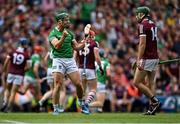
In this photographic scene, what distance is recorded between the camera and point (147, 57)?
67.2ft

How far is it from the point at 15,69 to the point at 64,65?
5.25 metres

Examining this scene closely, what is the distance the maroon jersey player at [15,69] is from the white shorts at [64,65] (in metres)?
4.79

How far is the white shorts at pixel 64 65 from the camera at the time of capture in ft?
66.8

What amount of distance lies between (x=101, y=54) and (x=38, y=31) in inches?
332

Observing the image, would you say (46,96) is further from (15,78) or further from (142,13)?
(142,13)

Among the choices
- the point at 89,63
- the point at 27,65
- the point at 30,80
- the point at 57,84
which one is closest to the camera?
the point at 57,84

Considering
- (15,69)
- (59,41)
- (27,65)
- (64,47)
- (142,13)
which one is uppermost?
(142,13)

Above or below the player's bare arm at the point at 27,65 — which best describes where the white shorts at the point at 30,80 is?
below

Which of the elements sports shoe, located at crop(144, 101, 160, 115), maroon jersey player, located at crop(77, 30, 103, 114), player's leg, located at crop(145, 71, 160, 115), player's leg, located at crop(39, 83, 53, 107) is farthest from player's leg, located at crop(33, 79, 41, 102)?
sports shoe, located at crop(144, 101, 160, 115)

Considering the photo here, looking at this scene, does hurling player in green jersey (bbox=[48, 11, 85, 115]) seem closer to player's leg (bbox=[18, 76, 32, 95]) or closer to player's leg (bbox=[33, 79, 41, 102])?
player's leg (bbox=[33, 79, 41, 102])

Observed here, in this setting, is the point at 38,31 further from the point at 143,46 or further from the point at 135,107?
the point at 143,46

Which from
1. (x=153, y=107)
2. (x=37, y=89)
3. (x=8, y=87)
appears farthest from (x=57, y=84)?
(x=37, y=89)

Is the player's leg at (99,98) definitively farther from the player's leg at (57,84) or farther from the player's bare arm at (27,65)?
the player's leg at (57,84)

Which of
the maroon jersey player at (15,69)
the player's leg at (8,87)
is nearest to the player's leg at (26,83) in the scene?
the player's leg at (8,87)
